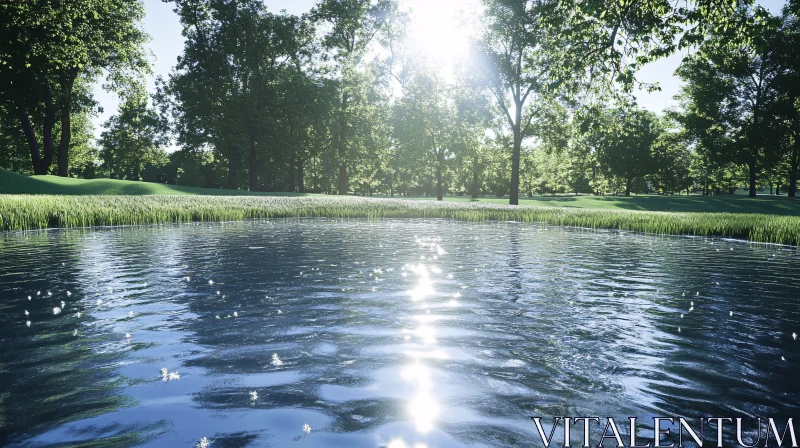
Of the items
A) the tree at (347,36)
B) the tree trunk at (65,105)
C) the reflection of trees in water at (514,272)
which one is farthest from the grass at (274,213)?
the tree at (347,36)

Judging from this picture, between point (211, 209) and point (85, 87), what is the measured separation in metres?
36.5

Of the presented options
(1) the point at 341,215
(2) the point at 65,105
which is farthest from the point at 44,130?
(1) the point at 341,215

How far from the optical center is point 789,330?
653 cm

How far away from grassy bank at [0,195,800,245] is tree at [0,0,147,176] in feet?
37.1

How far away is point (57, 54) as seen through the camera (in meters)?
30.3

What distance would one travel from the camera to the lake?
3.82 metres

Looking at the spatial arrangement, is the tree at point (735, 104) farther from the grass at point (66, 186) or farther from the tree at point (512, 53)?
the grass at point (66, 186)

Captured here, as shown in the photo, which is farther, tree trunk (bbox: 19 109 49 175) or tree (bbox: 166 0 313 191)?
tree (bbox: 166 0 313 191)

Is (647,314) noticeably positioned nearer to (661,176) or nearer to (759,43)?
(759,43)

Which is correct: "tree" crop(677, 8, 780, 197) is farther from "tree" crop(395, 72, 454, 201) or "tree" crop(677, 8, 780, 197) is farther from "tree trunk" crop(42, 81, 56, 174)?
"tree trunk" crop(42, 81, 56, 174)

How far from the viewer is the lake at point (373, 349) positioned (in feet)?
12.5

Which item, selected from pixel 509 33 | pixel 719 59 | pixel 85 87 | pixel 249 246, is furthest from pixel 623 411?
pixel 85 87

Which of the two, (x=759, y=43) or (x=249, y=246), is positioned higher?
(x=759, y=43)

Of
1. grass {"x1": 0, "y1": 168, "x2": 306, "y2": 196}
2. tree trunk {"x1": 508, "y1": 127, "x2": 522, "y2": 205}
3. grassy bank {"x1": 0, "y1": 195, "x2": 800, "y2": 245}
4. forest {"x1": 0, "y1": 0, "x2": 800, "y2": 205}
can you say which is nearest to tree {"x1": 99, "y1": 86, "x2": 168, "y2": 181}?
forest {"x1": 0, "y1": 0, "x2": 800, "y2": 205}
